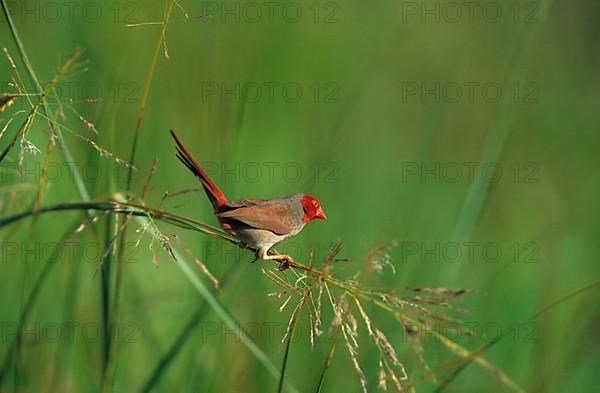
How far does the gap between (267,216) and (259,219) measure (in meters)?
0.06

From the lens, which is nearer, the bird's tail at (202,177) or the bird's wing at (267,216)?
the bird's tail at (202,177)

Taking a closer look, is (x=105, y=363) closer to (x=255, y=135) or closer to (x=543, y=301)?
(x=543, y=301)

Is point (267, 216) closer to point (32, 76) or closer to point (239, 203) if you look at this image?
point (239, 203)

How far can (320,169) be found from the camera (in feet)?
14.3

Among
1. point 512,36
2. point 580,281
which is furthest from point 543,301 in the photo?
point 512,36

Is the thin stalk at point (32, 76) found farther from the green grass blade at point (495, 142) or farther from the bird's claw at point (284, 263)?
the green grass blade at point (495, 142)

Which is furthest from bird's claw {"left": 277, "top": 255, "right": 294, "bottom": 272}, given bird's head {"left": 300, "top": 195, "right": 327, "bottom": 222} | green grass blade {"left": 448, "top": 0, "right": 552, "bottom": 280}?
green grass blade {"left": 448, "top": 0, "right": 552, "bottom": 280}

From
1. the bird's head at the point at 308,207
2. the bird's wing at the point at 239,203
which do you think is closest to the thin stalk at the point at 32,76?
the bird's wing at the point at 239,203

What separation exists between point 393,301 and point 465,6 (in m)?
5.59

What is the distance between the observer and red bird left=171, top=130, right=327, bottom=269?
2.66m

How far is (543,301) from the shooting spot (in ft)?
12.9

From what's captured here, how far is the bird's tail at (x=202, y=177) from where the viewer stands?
224 cm

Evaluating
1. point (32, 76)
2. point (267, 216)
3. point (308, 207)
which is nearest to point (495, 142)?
point (308, 207)

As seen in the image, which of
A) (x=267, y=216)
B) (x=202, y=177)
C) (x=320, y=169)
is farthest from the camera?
(x=320, y=169)
